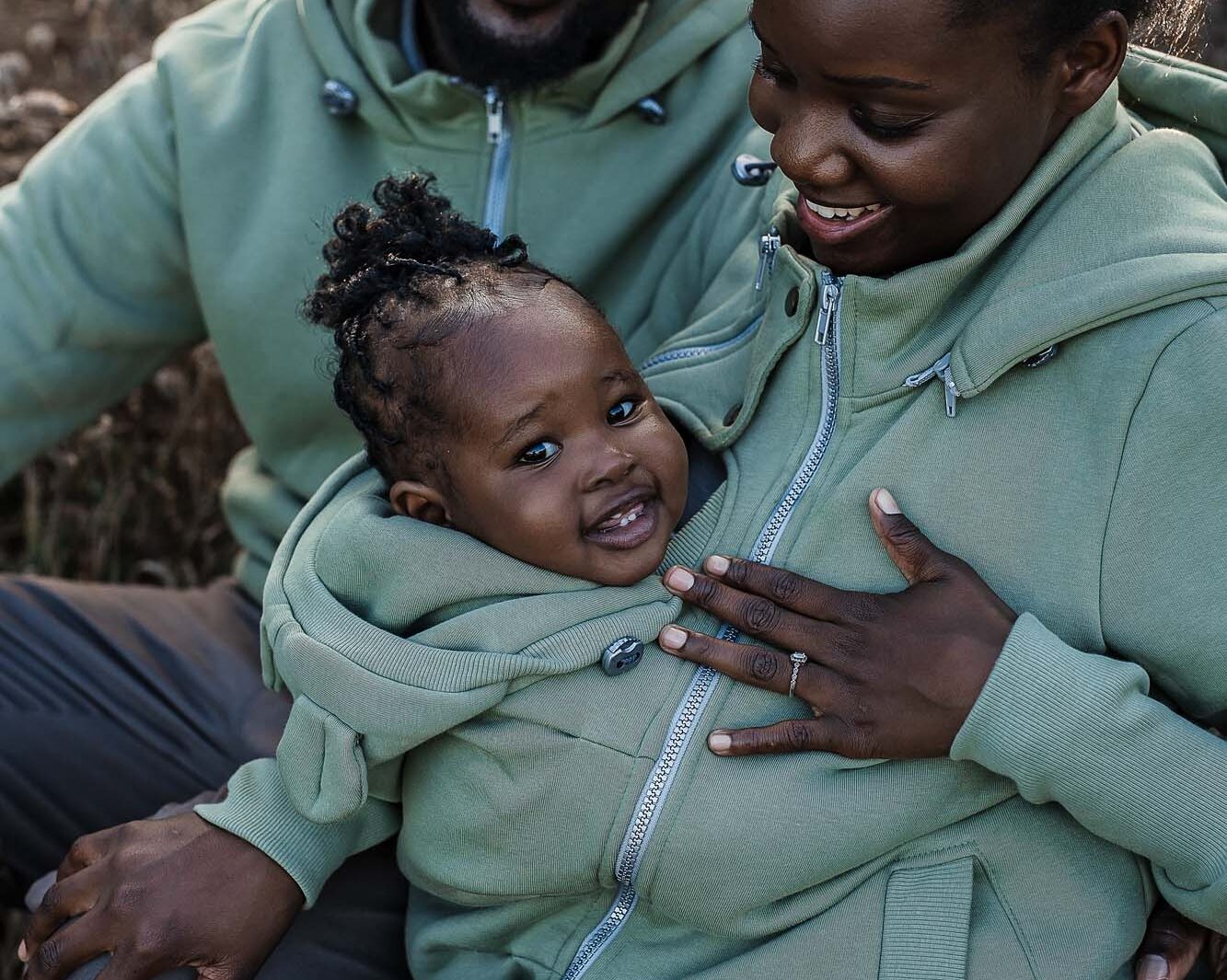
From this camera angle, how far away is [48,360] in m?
2.88

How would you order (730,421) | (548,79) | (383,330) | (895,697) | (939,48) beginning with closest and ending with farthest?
(939,48) → (895,697) → (383,330) → (730,421) → (548,79)

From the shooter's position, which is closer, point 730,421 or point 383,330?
point 383,330

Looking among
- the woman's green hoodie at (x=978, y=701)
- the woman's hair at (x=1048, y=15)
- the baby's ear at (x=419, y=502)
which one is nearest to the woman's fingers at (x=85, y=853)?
the woman's green hoodie at (x=978, y=701)

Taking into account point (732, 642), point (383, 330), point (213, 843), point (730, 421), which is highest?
point (383, 330)

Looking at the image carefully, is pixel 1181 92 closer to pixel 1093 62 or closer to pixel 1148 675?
pixel 1093 62

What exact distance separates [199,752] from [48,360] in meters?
0.86

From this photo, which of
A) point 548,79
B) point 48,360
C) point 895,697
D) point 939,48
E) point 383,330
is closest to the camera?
point 939,48

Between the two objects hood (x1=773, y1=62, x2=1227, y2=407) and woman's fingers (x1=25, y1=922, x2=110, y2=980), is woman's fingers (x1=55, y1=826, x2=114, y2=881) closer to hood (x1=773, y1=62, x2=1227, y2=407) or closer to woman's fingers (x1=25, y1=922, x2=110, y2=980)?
woman's fingers (x1=25, y1=922, x2=110, y2=980)

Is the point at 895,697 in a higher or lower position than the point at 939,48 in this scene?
lower

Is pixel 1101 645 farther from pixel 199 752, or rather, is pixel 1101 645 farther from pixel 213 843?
pixel 199 752

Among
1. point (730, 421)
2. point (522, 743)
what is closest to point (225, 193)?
point (730, 421)

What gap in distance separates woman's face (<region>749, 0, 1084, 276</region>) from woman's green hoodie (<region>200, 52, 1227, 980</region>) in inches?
2.2

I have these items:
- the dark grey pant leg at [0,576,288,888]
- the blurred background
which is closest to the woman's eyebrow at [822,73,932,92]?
the dark grey pant leg at [0,576,288,888]

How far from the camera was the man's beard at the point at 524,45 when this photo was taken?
102 inches
